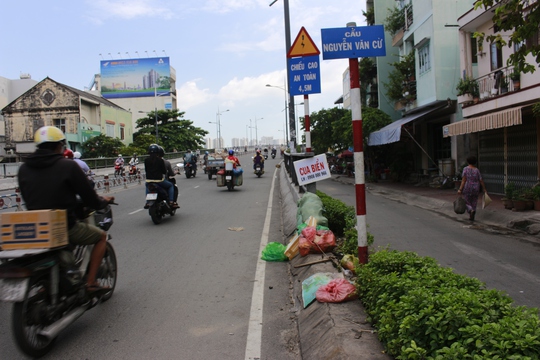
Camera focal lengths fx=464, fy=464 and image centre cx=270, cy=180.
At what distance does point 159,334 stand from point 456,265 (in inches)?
179

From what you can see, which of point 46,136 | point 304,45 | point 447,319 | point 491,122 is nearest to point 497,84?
point 491,122

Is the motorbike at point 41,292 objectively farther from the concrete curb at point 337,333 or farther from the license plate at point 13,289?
the concrete curb at point 337,333

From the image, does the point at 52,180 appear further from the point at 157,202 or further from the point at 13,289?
the point at 157,202

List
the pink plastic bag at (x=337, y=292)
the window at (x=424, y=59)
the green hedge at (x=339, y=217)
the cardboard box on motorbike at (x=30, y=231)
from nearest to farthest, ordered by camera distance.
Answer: the cardboard box on motorbike at (x=30, y=231), the pink plastic bag at (x=337, y=292), the green hedge at (x=339, y=217), the window at (x=424, y=59)

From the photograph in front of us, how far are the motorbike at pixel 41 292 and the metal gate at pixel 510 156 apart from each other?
13722 millimetres

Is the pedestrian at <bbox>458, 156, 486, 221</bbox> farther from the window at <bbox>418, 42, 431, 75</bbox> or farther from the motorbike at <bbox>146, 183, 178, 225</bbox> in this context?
the window at <bbox>418, 42, 431, 75</bbox>

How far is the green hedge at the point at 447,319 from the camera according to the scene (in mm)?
2420

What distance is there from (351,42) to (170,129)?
61.9 meters

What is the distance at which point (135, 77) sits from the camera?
84.7 meters

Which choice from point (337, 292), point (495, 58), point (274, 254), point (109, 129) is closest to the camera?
point (337, 292)

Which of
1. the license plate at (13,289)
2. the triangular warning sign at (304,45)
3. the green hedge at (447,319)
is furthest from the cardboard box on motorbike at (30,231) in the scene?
the triangular warning sign at (304,45)

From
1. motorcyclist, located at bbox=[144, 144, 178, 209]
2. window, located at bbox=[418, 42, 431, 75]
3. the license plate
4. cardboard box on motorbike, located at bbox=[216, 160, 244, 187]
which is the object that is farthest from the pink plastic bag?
window, located at bbox=[418, 42, 431, 75]

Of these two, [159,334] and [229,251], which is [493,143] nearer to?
[229,251]

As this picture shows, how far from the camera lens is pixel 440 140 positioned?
2273 cm
